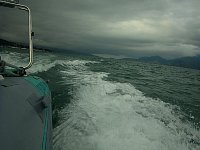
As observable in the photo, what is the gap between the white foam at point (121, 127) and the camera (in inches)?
165

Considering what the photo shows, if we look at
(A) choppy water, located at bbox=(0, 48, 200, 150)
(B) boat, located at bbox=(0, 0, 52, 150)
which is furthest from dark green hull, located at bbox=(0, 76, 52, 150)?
(A) choppy water, located at bbox=(0, 48, 200, 150)

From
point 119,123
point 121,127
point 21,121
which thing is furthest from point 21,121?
point 119,123

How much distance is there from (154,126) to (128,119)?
616 millimetres

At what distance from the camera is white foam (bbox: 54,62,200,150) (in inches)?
165

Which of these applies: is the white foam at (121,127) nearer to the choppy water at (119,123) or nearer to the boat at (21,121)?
the choppy water at (119,123)

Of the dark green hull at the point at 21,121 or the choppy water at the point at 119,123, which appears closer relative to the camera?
the dark green hull at the point at 21,121

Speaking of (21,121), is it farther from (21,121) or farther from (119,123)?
(119,123)

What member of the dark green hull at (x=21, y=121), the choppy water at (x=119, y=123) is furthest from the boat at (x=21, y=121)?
the choppy water at (x=119, y=123)

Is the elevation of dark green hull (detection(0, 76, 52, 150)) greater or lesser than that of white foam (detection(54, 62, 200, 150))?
greater

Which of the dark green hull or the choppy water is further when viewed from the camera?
the choppy water

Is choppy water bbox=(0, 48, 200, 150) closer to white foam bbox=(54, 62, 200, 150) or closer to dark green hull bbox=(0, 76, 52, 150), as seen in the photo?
white foam bbox=(54, 62, 200, 150)

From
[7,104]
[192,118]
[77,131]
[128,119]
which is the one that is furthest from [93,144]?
[192,118]

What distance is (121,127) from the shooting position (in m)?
4.95

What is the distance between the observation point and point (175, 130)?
5301 millimetres
